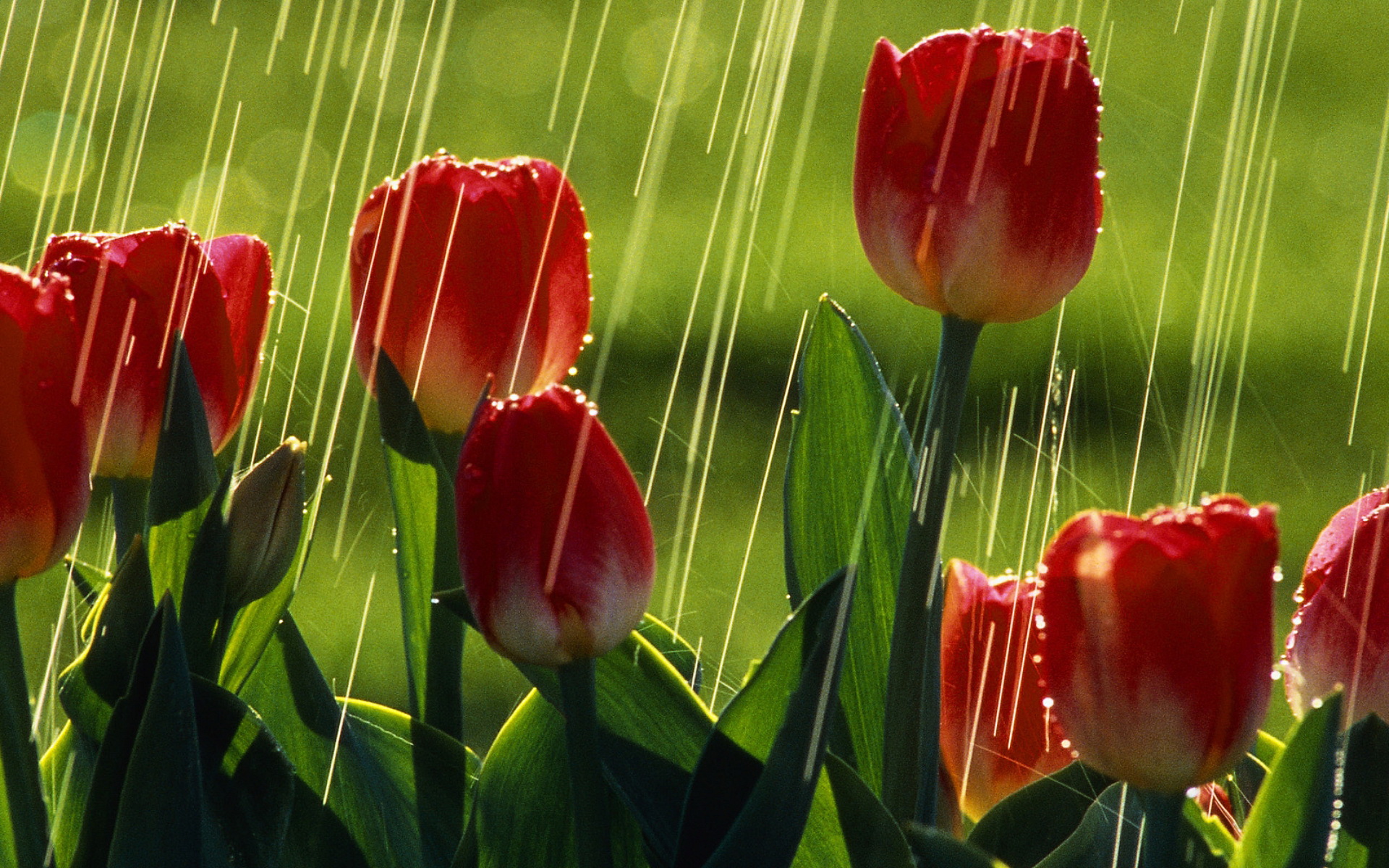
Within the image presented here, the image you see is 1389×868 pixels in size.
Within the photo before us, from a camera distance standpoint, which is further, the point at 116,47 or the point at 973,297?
the point at 116,47

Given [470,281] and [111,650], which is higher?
[470,281]

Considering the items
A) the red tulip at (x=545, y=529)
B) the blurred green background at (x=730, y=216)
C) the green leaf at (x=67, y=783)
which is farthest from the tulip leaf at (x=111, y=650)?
the blurred green background at (x=730, y=216)

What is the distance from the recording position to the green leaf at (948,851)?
1.20 feet

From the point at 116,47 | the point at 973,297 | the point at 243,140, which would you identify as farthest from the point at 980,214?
the point at 116,47

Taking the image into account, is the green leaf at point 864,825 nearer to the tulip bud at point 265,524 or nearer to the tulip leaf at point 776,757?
the tulip leaf at point 776,757

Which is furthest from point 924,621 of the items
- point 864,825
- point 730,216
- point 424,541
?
point 730,216

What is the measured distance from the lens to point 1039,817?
483 millimetres

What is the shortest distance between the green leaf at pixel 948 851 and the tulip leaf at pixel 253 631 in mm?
231

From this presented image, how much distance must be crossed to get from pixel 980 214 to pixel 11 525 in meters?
0.28

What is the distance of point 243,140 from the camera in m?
2.89

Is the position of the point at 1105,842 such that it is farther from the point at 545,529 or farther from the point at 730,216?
the point at 730,216

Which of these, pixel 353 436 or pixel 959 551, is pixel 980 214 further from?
pixel 353 436

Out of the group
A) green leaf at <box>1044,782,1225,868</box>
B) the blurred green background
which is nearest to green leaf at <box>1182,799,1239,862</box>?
green leaf at <box>1044,782,1225,868</box>

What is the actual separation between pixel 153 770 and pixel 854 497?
0.23 metres
